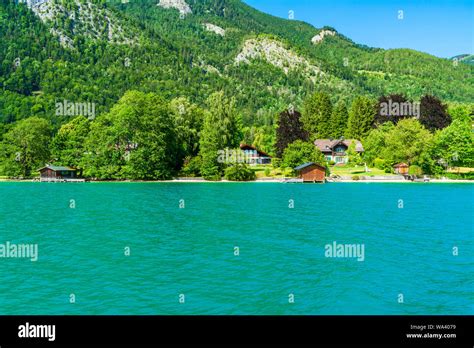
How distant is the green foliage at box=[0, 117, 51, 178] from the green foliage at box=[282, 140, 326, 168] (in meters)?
53.6

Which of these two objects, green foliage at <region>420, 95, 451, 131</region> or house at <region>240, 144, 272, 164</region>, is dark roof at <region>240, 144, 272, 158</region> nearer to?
house at <region>240, 144, 272, 164</region>

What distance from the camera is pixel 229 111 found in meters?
88.6

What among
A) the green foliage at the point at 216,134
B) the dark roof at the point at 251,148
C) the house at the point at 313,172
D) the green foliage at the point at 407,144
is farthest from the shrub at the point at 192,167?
the green foliage at the point at 407,144

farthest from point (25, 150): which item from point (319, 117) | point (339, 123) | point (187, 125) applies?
point (339, 123)

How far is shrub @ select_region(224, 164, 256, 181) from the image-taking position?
84000 millimetres

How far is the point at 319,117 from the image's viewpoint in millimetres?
127562

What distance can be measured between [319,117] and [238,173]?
52.4 meters

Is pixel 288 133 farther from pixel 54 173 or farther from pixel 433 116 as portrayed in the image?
pixel 54 173

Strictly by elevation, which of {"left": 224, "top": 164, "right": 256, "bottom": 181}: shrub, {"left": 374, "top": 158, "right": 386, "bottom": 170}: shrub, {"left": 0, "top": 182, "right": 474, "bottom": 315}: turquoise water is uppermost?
{"left": 374, "top": 158, "right": 386, "bottom": 170}: shrub

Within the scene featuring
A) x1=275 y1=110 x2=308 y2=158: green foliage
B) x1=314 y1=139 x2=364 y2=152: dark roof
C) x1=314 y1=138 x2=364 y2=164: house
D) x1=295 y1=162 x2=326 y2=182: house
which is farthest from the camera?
x1=314 y1=138 x2=364 y2=164: house

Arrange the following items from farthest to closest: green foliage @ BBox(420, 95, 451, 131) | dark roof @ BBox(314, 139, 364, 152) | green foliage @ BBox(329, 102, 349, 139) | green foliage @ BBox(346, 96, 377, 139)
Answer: green foliage @ BBox(329, 102, 349, 139), green foliage @ BBox(346, 96, 377, 139), dark roof @ BBox(314, 139, 364, 152), green foliage @ BBox(420, 95, 451, 131)

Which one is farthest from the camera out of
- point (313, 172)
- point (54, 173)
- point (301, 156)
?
point (54, 173)

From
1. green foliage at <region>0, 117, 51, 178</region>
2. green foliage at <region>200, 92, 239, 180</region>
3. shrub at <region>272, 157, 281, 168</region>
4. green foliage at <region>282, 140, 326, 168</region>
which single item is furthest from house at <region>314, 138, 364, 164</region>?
green foliage at <region>0, 117, 51, 178</region>
